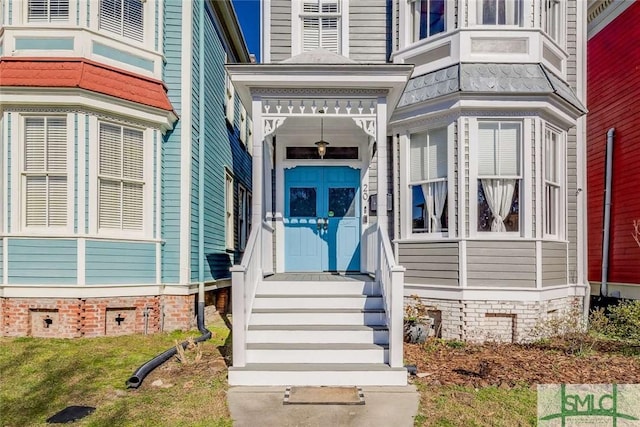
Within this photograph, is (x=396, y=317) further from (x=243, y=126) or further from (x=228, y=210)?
(x=243, y=126)

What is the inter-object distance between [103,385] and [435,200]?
578 cm

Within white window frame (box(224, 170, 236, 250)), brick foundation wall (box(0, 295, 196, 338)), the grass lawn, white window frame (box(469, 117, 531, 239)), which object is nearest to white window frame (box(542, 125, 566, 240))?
white window frame (box(469, 117, 531, 239))

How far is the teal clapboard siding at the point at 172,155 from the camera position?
7754mm

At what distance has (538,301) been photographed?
23.1ft

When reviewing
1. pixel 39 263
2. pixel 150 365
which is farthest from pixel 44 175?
pixel 150 365

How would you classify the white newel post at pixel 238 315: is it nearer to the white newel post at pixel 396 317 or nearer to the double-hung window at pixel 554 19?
the white newel post at pixel 396 317

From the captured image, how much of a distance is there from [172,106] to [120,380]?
4945 mm

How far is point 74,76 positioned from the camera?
6.71m

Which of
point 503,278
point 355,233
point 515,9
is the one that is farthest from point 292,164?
point 515,9

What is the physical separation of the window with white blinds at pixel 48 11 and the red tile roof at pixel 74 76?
0.76 meters

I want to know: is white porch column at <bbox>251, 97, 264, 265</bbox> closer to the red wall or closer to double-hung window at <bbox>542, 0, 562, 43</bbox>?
double-hung window at <bbox>542, 0, 562, 43</bbox>

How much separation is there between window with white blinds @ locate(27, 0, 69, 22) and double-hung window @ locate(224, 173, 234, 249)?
491 cm

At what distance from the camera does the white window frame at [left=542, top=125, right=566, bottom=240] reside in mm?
7655

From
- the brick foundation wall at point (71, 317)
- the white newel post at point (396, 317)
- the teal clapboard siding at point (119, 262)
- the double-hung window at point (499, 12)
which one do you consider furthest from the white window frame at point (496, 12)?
the brick foundation wall at point (71, 317)
